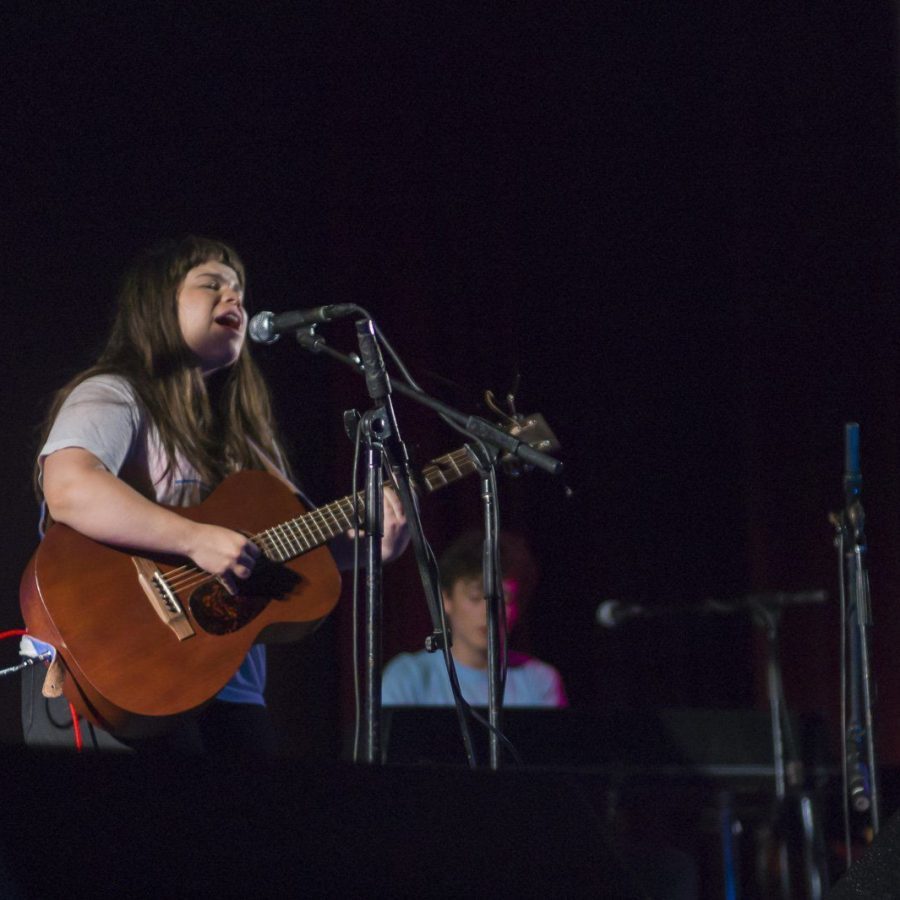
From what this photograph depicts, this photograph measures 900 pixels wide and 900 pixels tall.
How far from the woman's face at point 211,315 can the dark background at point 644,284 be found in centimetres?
188

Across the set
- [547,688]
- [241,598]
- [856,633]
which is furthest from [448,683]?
[241,598]

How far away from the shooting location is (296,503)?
2.85 metres

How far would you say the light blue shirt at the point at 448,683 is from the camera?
169 inches

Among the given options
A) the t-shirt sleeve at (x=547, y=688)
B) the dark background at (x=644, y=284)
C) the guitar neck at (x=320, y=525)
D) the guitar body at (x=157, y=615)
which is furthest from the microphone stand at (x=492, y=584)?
the dark background at (x=644, y=284)

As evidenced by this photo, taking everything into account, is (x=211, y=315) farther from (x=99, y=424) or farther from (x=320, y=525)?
(x=320, y=525)

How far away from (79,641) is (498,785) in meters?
1.47

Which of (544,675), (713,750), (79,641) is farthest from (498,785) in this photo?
(544,675)

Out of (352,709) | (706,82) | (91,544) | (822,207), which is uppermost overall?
(706,82)

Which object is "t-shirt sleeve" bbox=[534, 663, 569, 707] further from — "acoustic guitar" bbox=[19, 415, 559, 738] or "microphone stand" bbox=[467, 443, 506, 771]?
"microphone stand" bbox=[467, 443, 506, 771]

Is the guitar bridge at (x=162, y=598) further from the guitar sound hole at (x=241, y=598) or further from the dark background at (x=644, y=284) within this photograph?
the dark background at (x=644, y=284)

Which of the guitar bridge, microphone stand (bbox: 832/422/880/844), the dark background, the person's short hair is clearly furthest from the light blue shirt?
the guitar bridge

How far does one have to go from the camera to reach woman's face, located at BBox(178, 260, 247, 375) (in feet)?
9.41

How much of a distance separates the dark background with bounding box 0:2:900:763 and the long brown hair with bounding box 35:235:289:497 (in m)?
1.79

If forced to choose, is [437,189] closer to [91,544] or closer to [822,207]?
[822,207]
